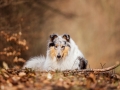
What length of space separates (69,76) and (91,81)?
4.26ft

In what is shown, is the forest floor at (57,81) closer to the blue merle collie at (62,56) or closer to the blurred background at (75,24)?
the blue merle collie at (62,56)

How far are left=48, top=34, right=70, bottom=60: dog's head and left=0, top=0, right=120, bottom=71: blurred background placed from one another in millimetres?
9838

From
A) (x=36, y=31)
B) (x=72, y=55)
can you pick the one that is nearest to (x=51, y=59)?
(x=72, y=55)

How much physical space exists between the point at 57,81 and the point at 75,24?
22850 mm

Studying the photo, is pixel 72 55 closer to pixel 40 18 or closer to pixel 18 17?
pixel 18 17

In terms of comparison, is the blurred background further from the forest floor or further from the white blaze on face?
the forest floor

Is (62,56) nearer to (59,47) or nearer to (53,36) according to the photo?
(59,47)

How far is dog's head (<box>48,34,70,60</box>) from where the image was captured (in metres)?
12.5

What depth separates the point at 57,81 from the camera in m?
9.25

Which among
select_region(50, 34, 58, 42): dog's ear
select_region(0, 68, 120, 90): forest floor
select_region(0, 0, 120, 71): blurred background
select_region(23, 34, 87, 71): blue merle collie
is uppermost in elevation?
select_region(0, 0, 120, 71): blurred background

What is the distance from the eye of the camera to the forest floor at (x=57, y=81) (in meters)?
8.40

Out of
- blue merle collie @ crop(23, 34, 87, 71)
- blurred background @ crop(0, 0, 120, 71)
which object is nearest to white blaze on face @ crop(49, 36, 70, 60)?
blue merle collie @ crop(23, 34, 87, 71)

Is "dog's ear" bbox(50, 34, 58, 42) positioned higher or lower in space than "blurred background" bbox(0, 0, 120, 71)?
lower

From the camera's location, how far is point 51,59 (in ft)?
41.5
